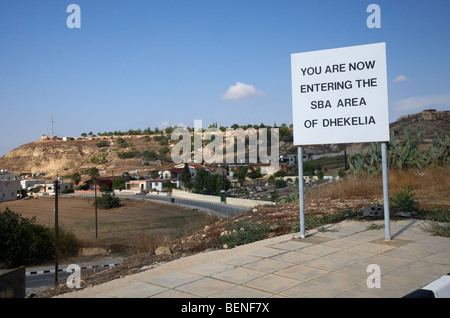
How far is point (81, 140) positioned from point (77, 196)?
7794 centimetres

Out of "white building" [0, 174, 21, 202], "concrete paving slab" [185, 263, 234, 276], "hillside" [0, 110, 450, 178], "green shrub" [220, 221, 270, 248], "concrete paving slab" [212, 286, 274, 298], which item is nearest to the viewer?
"concrete paving slab" [212, 286, 274, 298]

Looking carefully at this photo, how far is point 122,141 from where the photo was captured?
139875 millimetres

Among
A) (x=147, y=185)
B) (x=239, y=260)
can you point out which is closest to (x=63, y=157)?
(x=147, y=185)

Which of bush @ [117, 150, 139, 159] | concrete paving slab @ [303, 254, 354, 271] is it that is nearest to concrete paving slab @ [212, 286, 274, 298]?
concrete paving slab @ [303, 254, 354, 271]

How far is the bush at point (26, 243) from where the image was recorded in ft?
Answer: 101

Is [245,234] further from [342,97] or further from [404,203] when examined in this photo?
[404,203]

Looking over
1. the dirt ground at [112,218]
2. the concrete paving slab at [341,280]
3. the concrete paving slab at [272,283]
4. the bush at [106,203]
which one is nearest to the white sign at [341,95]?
the concrete paving slab at [341,280]

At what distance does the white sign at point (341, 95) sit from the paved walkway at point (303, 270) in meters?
1.77

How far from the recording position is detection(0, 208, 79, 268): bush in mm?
30672

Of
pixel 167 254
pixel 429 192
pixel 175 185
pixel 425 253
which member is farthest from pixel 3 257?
pixel 175 185

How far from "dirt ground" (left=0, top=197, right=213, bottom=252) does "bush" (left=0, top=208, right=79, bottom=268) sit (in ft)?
8.05

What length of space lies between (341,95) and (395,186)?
7.62 metres

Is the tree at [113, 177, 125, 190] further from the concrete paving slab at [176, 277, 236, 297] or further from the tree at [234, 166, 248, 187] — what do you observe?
the concrete paving slab at [176, 277, 236, 297]

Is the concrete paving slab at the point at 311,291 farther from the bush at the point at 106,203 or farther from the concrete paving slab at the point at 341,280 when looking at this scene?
the bush at the point at 106,203
